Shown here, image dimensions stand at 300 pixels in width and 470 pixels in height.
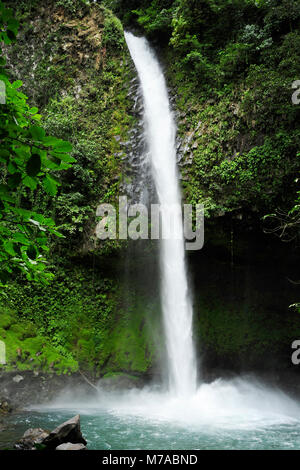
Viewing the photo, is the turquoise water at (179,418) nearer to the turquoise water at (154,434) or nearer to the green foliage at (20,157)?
the turquoise water at (154,434)

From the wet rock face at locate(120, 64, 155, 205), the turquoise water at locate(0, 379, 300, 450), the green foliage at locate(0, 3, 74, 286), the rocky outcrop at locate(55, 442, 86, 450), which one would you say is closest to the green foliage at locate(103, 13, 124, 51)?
the wet rock face at locate(120, 64, 155, 205)

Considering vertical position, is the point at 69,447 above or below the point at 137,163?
below

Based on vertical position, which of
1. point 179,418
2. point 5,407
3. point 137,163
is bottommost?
point 179,418

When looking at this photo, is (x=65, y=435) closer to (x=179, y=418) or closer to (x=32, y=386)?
(x=179, y=418)

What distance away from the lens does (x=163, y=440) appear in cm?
527

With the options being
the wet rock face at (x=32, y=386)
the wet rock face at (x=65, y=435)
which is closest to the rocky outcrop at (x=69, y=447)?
the wet rock face at (x=65, y=435)

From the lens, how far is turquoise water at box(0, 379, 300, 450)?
17.3 ft

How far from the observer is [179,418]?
6.65m

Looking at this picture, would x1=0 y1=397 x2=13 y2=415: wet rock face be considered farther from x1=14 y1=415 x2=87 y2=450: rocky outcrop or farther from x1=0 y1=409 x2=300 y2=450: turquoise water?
x1=14 y1=415 x2=87 y2=450: rocky outcrop

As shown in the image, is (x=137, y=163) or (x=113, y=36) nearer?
(x=137, y=163)

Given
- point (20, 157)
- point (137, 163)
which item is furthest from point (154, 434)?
point (137, 163)

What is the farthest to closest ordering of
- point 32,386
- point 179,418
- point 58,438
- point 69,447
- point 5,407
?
point 32,386 < point 5,407 < point 179,418 < point 58,438 < point 69,447
